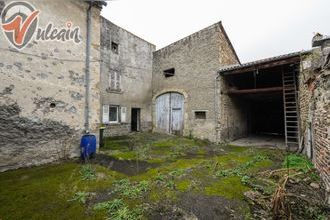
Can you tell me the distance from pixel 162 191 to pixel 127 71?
887 cm

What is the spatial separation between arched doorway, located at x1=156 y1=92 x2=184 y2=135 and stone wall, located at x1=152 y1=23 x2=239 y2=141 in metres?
0.38

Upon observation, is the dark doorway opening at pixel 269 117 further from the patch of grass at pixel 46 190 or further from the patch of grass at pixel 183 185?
the patch of grass at pixel 46 190

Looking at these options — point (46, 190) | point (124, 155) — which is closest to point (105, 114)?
point (124, 155)

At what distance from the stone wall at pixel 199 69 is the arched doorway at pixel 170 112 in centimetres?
38

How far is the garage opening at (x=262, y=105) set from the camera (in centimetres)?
763

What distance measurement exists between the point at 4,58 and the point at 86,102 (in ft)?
7.85

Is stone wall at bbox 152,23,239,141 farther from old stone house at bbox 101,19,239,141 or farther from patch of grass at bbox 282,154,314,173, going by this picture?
patch of grass at bbox 282,154,314,173

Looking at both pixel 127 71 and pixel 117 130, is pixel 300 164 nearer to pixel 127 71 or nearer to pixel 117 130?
pixel 117 130

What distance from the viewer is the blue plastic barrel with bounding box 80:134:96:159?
5653 millimetres

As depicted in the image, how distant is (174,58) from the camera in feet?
36.9

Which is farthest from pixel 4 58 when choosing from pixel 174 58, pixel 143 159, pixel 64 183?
pixel 174 58

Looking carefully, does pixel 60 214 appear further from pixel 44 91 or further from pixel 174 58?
pixel 174 58

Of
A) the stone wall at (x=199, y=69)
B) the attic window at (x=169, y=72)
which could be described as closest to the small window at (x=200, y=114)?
the stone wall at (x=199, y=69)

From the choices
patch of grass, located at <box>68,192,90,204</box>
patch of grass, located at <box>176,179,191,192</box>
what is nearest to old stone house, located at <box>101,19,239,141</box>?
patch of grass, located at <box>176,179,191,192</box>
